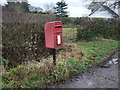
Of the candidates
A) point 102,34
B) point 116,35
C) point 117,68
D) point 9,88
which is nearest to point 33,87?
point 9,88

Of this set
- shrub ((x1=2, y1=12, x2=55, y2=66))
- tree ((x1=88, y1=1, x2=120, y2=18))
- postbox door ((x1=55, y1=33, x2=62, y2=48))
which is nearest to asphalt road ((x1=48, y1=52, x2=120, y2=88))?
postbox door ((x1=55, y1=33, x2=62, y2=48))

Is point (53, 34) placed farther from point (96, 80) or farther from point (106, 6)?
point (106, 6)

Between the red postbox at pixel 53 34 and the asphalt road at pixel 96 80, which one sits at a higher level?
the red postbox at pixel 53 34

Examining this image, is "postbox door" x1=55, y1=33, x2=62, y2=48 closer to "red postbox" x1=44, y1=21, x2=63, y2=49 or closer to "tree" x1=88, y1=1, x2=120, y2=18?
"red postbox" x1=44, y1=21, x2=63, y2=49

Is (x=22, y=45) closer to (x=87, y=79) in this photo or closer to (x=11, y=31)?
(x=11, y=31)

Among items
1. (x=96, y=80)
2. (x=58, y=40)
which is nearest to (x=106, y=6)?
(x=58, y=40)

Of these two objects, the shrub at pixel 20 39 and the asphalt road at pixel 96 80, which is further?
the shrub at pixel 20 39

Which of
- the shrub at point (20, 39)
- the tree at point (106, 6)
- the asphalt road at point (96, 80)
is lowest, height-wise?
the asphalt road at point (96, 80)

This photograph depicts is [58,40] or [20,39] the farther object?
[20,39]

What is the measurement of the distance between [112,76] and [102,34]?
6269 mm

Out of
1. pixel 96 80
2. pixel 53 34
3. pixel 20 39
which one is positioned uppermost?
pixel 53 34

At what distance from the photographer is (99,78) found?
3.37 metres

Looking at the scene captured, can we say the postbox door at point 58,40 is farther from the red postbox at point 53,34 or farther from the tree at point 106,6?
the tree at point 106,6

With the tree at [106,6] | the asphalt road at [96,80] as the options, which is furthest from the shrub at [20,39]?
the tree at [106,6]
